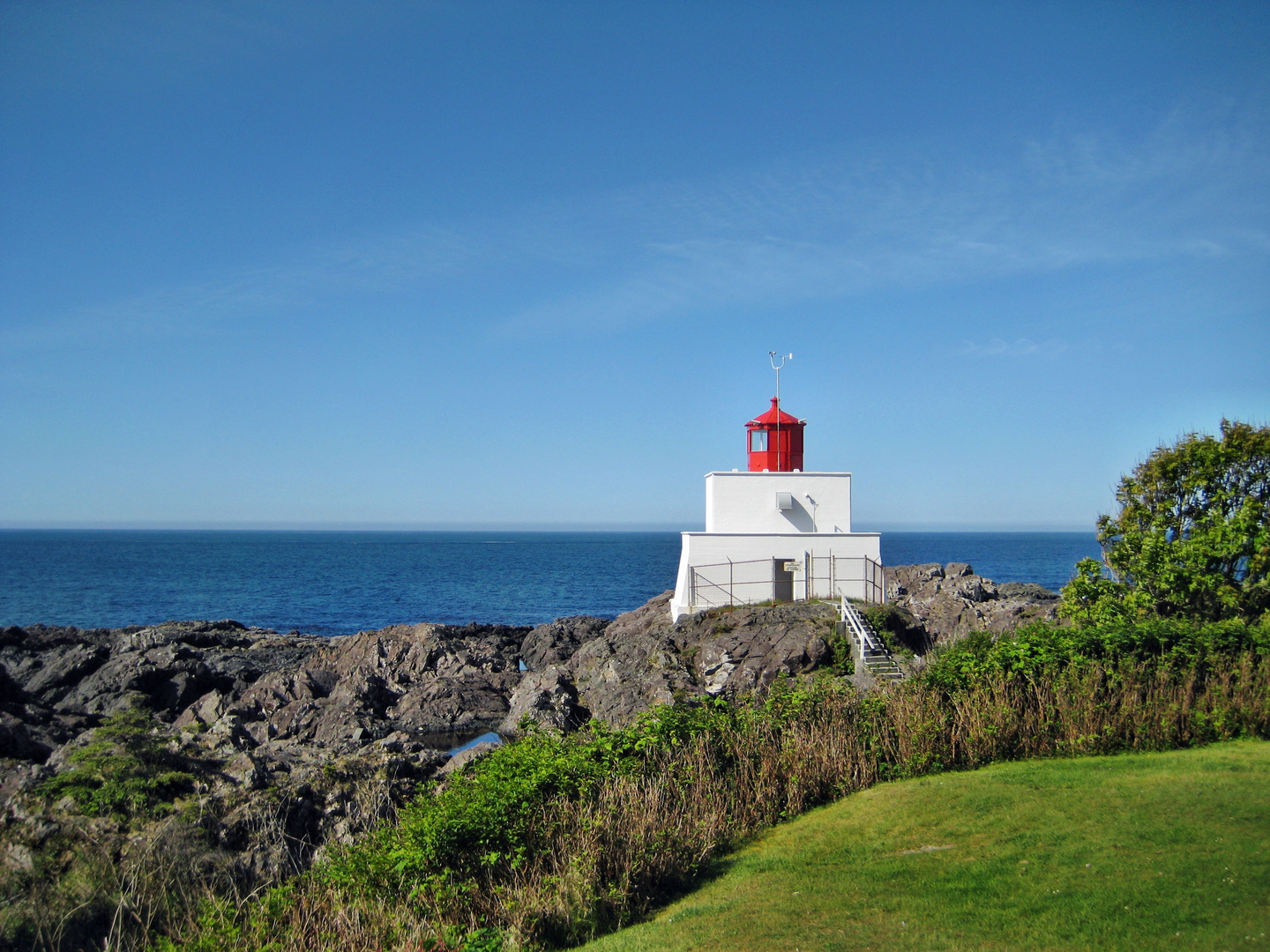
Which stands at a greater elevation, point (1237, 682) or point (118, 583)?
point (1237, 682)

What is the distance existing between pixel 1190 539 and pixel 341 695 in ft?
73.5

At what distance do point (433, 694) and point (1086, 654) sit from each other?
19.3 meters

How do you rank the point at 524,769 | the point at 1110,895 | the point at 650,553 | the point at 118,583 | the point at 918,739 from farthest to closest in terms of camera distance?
the point at 650,553 < the point at 118,583 < the point at 918,739 < the point at 524,769 < the point at 1110,895

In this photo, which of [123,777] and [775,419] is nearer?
[123,777]

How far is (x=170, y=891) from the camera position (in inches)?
385

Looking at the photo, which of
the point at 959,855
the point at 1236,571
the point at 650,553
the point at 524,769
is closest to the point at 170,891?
the point at 524,769

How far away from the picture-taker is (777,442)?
99.9ft

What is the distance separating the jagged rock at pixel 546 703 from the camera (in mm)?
20598

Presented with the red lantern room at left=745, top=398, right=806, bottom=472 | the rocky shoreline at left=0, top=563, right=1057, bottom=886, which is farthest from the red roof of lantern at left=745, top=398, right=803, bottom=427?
the rocky shoreline at left=0, top=563, right=1057, bottom=886

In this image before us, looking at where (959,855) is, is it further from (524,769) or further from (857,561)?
(857,561)

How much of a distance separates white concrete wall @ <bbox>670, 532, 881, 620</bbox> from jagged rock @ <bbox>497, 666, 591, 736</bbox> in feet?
18.2

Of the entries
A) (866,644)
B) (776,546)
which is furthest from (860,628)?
(776,546)

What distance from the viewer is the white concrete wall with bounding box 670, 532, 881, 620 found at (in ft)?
92.0

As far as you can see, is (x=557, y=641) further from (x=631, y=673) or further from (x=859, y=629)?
(x=859, y=629)
